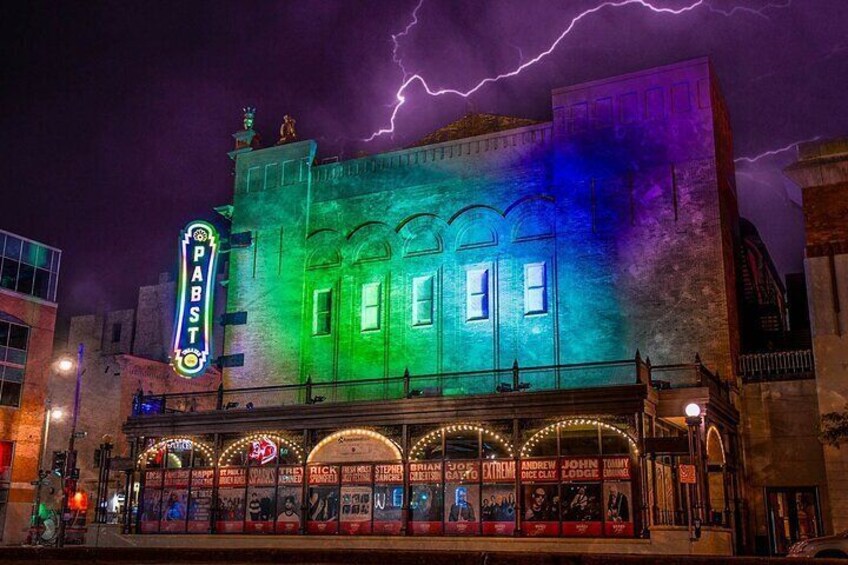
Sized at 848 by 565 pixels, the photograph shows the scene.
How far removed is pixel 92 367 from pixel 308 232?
29034 mm

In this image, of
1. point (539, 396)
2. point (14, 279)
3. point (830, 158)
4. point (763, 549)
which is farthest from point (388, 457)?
point (14, 279)

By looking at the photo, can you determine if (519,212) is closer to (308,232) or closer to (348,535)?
(308,232)

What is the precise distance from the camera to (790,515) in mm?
27188

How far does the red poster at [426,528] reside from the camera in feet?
80.2

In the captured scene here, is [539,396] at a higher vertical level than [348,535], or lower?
higher

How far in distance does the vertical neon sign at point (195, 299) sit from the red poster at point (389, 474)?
8.73 m

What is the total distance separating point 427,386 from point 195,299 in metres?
9.31

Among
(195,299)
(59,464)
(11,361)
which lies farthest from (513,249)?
(11,361)

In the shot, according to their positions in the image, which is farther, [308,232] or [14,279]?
[14,279]

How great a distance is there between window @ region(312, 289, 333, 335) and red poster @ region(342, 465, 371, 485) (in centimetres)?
727

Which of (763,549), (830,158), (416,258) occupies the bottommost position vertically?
(763,549)

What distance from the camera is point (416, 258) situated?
31344 mm

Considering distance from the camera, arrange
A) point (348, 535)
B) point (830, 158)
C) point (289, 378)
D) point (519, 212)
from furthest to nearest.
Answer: point (289, 378) → point (519, 212) → point (830, 158) → point (348, 535)

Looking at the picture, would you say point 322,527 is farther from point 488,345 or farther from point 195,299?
point 195,299
